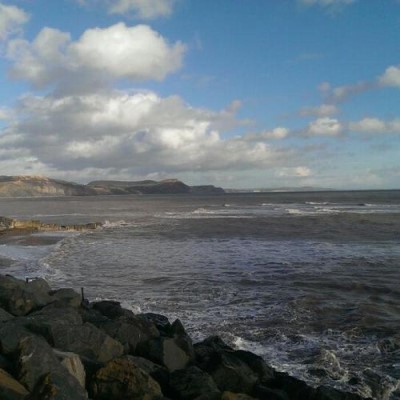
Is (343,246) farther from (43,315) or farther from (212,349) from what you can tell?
(43,315)

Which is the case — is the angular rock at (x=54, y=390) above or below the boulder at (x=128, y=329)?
above

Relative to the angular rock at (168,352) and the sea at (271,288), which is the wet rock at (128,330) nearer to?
the angular rock at (168,352)

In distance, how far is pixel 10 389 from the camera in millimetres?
5863

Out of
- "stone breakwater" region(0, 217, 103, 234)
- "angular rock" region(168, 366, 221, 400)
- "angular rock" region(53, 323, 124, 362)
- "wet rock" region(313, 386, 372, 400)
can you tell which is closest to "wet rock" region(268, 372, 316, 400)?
"wet rock" region(313, 386, 372, 400)

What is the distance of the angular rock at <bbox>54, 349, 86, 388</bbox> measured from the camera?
6.80 metres

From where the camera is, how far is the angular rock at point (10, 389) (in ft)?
18.9

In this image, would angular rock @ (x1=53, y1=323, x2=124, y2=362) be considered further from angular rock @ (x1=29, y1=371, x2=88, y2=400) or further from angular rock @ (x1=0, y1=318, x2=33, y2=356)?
angular rock @ (x1=29, y1=371, x2=88, y2=400)

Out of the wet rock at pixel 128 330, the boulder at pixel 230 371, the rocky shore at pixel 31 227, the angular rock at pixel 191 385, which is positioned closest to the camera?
the angular rock at pixel 191 385

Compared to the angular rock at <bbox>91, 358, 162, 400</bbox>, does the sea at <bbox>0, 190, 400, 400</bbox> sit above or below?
below

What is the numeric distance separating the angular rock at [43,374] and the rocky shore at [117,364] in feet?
0.04

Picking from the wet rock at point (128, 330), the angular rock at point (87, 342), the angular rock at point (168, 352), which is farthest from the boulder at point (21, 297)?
the angular rock at point (168, 352)

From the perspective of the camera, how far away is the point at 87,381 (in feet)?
23.5

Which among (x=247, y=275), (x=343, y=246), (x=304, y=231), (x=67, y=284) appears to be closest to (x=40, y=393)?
(x=67, y=284)

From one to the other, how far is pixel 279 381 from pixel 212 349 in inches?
69.8
